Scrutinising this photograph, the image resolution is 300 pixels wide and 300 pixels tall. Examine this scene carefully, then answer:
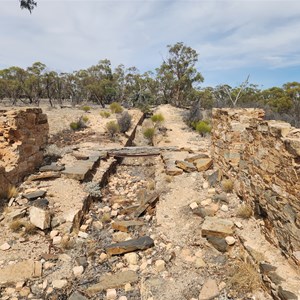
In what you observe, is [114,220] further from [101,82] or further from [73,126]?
[101,82]

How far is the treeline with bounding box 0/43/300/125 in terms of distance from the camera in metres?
21.6

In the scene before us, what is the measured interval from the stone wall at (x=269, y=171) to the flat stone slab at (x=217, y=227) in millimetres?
499

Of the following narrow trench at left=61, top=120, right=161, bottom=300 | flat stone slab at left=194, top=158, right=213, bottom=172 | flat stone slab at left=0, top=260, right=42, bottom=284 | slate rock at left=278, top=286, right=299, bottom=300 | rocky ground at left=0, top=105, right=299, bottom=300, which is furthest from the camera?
flat stone slab at left=194, top=158, right=213, bottom=172

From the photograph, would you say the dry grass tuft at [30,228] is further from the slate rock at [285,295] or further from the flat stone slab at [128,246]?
the slate rock at [285,295]

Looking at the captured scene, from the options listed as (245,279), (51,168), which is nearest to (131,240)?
(245,279)

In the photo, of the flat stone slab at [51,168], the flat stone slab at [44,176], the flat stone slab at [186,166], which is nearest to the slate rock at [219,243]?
the flat stone slab at [186,166]

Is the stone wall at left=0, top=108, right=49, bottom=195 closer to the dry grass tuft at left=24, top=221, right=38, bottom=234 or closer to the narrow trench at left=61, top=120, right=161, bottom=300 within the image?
the dry grass tuft at left=24, top=221, right=38, bottom=234

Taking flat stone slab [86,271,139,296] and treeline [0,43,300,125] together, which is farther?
treeline [0,43,300,125]

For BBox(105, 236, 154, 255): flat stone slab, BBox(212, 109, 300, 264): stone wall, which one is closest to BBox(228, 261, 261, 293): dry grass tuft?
BBox(212, 109, 300, 264): stone wall

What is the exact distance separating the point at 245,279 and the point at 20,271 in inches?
118

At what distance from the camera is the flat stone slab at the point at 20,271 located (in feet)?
10.8

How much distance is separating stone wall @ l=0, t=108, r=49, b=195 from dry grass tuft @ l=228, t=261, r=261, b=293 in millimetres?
4447

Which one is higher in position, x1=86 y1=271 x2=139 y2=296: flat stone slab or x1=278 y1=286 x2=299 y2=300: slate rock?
x1=278 y1=286 x2=299 y2=300: slate rock

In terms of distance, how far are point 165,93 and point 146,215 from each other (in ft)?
76.8
